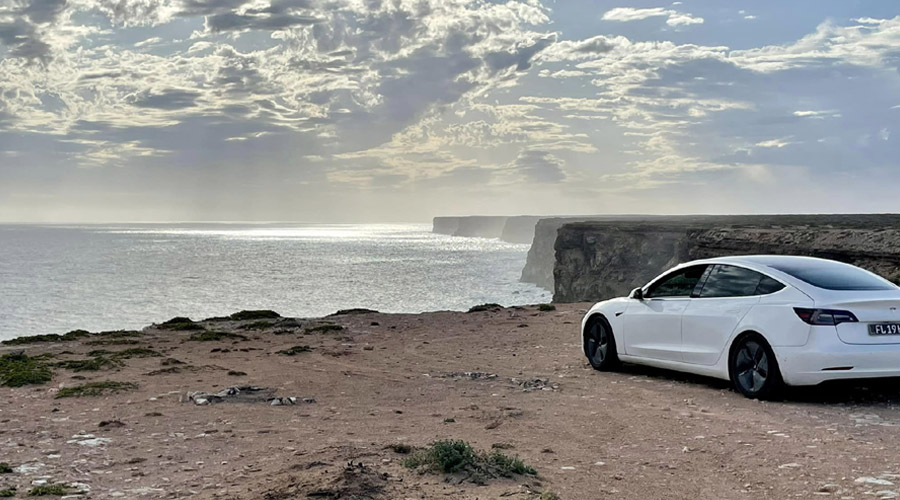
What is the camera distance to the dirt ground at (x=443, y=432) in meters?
6.09

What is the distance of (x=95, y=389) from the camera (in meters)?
11.2

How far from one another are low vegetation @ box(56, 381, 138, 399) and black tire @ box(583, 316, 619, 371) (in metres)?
6.92

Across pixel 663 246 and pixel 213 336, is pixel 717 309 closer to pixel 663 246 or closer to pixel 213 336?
pixel 213 336

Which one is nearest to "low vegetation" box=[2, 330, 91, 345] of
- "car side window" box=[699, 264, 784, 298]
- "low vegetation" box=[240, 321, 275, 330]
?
"low vegetation" box=[240, 321, 275, 330]

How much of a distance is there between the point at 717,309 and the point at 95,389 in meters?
8.57

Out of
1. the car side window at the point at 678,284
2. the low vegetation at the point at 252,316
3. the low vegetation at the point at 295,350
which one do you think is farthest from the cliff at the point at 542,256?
the car side window at the point at 678,284

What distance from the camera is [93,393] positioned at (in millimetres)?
11070

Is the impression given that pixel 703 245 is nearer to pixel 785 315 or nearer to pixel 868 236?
pixel 868 236

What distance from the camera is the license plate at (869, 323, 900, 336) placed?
29.3 ft

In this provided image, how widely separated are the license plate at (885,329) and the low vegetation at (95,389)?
31.8 ft

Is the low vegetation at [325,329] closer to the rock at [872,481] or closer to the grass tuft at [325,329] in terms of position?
the grass tuft at [325,329]

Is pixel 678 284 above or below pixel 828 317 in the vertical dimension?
above

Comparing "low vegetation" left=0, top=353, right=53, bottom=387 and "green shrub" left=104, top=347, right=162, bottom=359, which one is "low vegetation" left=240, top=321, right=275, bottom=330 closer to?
"green shrub" left=104, top=347, right=162, bottom=359

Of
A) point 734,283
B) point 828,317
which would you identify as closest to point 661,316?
point 734,283
